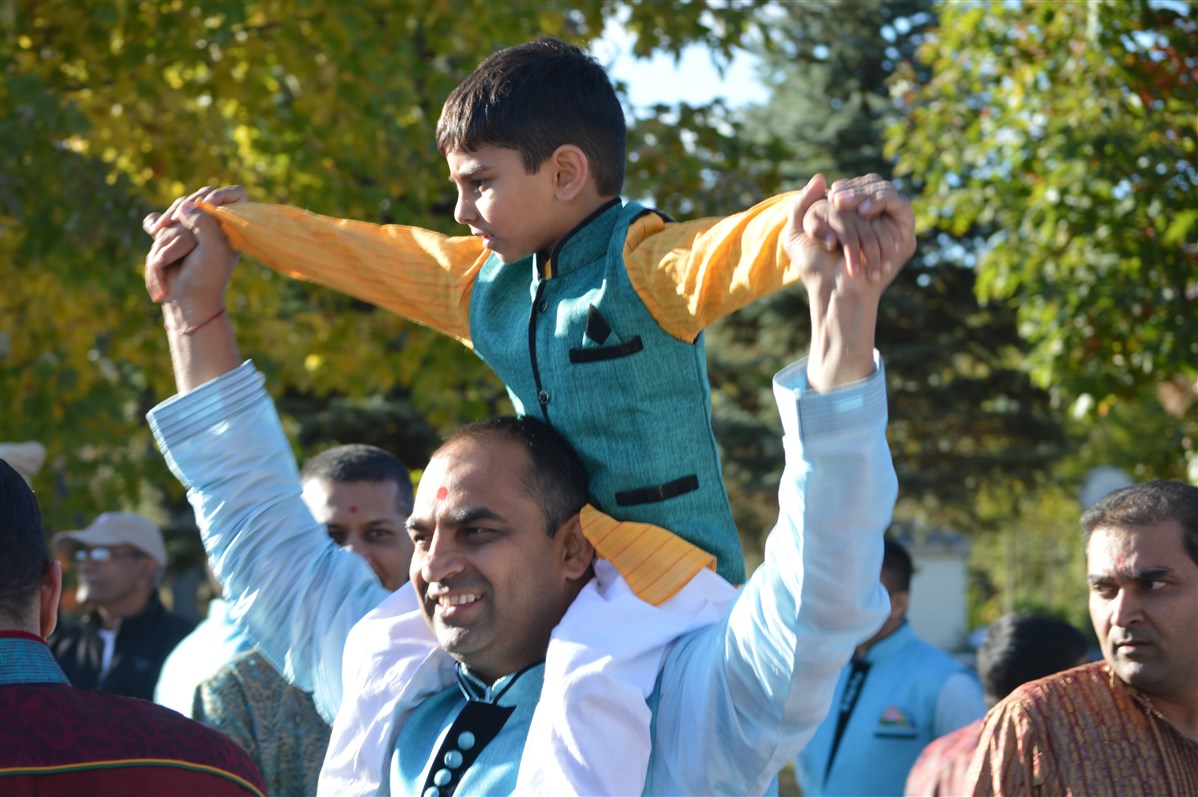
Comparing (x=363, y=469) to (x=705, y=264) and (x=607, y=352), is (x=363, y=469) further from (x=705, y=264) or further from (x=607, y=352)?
(x=705, y=264)

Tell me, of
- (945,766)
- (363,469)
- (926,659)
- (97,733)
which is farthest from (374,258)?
(926,659)

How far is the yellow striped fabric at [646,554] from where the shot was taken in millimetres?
2582

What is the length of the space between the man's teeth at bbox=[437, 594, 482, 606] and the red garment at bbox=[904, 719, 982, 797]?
2074 millimetres

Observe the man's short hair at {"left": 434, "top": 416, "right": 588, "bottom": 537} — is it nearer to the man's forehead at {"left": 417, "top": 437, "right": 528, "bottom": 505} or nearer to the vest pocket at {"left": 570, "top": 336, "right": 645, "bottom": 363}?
the man's forehead at {"left": 417, "top": 437, "right": 528, "bottom": 505}

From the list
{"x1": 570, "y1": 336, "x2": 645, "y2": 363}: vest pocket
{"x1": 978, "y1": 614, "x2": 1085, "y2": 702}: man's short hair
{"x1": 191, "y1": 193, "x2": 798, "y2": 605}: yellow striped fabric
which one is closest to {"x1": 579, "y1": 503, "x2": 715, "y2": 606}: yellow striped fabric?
{"x1": 191, "y1": 193, "x2": 798, "y2": 605}: yellow striped fabric

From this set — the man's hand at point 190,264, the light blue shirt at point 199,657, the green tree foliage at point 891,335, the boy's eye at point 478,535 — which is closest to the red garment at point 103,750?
the boy's eye at point 478,535

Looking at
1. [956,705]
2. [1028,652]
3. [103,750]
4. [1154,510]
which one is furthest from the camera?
[956,705]

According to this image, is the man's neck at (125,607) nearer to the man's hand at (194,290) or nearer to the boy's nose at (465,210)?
the man's hand at (194,290)

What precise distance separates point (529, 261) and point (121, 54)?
625cm

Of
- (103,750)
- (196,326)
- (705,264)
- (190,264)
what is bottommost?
(103,750)

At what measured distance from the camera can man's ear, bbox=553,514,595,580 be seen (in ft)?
8.88

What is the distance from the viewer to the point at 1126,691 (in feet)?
11.3

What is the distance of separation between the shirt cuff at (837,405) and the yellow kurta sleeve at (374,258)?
1.07 metres

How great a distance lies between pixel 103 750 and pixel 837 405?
3.87ft
